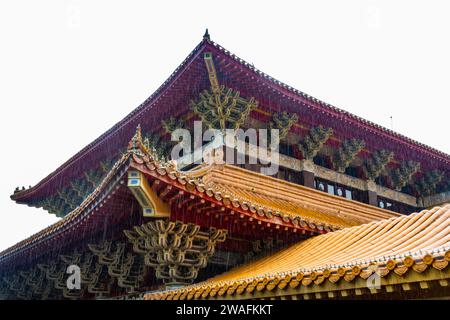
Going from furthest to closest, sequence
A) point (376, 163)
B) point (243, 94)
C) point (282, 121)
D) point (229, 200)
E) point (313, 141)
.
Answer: point (376, 163) → point (313, 141) → point (282, 121) → point (243, 94) → point (229, 200)

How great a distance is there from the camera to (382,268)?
5.00 meters

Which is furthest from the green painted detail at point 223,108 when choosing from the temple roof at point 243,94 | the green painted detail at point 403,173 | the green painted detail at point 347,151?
the green painted detail at point 403,173

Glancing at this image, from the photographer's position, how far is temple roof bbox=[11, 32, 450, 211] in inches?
423

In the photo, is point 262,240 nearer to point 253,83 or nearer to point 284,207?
point 284,207

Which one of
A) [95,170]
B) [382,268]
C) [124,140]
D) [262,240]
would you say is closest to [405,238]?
[382,268]

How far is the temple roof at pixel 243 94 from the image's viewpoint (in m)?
10.7

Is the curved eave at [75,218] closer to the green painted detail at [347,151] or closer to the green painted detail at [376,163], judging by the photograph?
→ the green painted detail at [347,151]

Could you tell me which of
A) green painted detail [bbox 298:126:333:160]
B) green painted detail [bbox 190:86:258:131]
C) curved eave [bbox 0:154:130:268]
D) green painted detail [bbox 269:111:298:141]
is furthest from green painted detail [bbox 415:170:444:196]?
curved eave [bbox 0:154:130:268]

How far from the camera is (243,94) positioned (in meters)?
11.6

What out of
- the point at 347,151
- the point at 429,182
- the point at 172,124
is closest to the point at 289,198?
the point at 347,151

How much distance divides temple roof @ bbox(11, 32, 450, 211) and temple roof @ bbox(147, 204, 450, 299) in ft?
13.1

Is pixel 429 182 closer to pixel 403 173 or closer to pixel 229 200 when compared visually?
pixel 403 173

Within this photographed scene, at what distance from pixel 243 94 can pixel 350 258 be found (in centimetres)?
592
